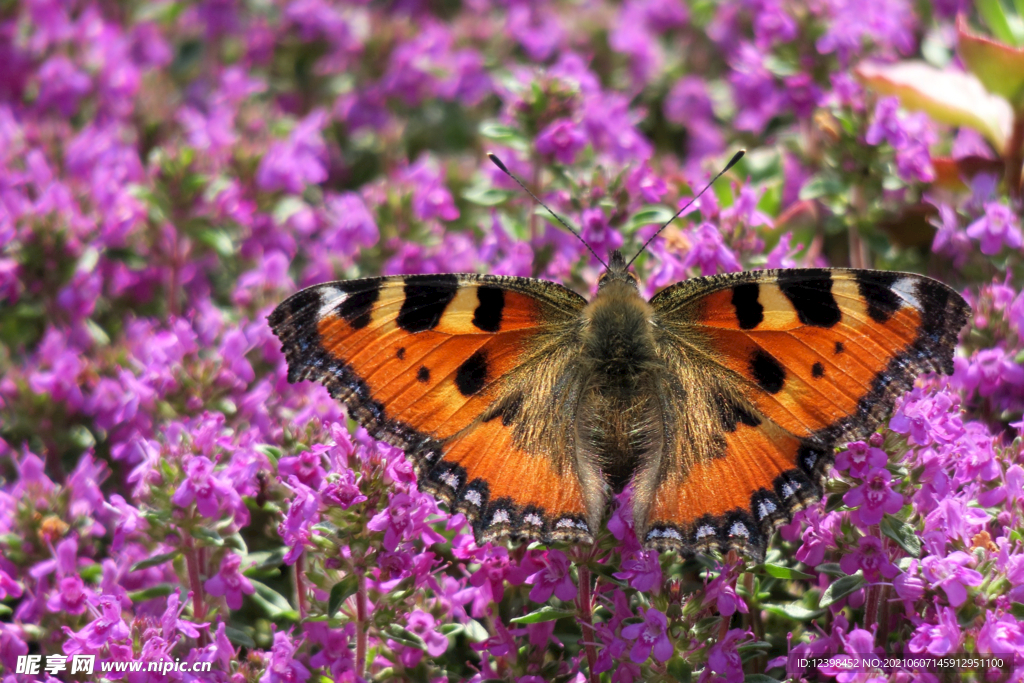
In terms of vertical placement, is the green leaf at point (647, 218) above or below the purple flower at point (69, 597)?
above

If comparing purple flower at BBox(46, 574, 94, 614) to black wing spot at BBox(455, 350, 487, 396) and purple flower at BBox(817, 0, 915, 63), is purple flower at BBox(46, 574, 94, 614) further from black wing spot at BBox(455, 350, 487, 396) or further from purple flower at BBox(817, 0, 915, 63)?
purple flower at BBox(817, 0, 915, 63)

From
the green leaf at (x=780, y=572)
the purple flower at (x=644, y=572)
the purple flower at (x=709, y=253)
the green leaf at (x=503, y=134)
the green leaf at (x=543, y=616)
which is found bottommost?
the green leaf at (x=543, y=616)

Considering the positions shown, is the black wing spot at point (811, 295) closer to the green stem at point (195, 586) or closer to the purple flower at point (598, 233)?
the purple flower at point (598, 233)

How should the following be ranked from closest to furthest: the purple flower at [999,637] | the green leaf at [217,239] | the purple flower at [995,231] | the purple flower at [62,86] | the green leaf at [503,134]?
the purple flower at [999,637] < the purple flower at [995,231] < the green leaf at [503,134] < the green leaf at [217,239] < the purple flower at [62,86]

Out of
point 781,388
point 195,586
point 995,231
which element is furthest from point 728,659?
point 995,231

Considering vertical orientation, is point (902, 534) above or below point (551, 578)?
above

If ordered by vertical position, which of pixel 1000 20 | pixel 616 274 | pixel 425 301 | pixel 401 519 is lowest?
pixel 401 519

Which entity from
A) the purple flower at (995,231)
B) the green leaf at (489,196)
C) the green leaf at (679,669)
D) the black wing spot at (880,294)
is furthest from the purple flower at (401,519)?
the purple flower at (995,231)

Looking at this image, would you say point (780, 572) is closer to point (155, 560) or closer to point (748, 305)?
point (748, 305)
